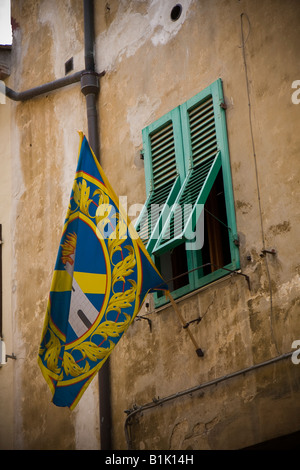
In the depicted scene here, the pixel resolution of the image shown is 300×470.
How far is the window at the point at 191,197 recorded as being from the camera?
9.70m

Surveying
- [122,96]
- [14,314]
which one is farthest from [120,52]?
[14,314]

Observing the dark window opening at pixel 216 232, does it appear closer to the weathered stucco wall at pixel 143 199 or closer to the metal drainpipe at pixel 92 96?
the weathered stucco wall at pixel 143 199

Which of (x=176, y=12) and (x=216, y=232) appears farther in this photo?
(x=176, y=12)

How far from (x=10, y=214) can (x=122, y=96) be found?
8.31ft

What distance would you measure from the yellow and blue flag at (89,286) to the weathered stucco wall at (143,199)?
37.7 inches

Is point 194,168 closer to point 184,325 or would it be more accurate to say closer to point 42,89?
point 184,325

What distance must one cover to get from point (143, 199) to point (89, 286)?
2122 millimetres

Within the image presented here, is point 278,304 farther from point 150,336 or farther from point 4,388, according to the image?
point 4,388

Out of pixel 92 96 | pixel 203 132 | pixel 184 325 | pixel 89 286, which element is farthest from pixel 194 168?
pixel 92 96

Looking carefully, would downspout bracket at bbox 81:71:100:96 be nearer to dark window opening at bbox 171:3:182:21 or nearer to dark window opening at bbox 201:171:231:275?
dark window opening at bbox 171:3:182:21

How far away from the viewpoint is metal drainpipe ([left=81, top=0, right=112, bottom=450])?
10672 mm

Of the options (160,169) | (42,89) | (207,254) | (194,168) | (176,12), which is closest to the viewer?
(207,254)

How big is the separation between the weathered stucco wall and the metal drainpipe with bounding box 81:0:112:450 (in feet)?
0.29

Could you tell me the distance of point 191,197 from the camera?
984 cm
